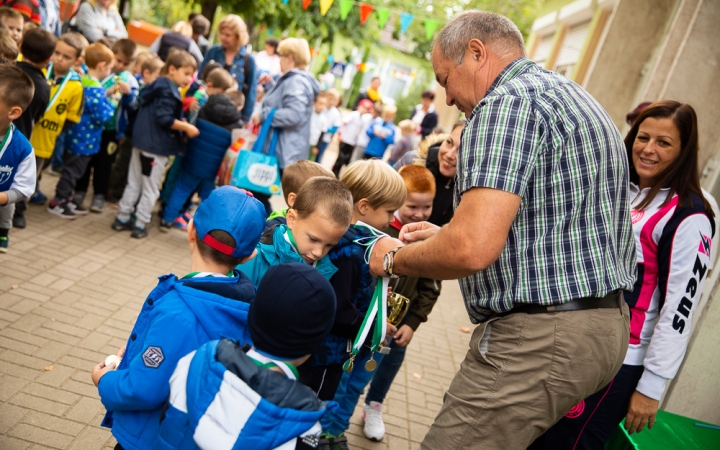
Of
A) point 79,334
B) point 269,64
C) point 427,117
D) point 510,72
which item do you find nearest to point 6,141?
point 79,334

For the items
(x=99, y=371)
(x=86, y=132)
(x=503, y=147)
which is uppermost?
(x=503, y=147)

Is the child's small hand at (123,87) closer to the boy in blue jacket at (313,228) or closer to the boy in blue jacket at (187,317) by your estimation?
the boy in blue jacket at (313,228)

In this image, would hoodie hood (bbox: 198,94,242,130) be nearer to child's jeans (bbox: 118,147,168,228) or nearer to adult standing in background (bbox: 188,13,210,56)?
child's jeans (bbox: 118,147,168,228)

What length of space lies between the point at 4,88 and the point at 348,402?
2.78m

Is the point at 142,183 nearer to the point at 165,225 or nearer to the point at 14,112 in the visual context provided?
the point at 165,225

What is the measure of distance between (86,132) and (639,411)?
5.44m

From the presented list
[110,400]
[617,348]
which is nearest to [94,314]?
[110,400]

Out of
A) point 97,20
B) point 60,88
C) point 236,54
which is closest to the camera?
point 60,88

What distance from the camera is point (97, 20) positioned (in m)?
8.36

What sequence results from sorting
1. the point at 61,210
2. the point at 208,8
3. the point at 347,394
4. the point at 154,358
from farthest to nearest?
1. the point at 208,8
2. the point at 61,210
3. the point at 347,394
4. the point at 154,358

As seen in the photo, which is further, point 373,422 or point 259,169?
point 259,169

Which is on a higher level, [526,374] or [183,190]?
[526,374]

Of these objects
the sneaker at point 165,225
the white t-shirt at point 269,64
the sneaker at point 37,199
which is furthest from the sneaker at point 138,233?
the white t-shirt at point 269,64

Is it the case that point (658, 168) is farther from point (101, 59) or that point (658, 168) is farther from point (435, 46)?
point (101, 59)
